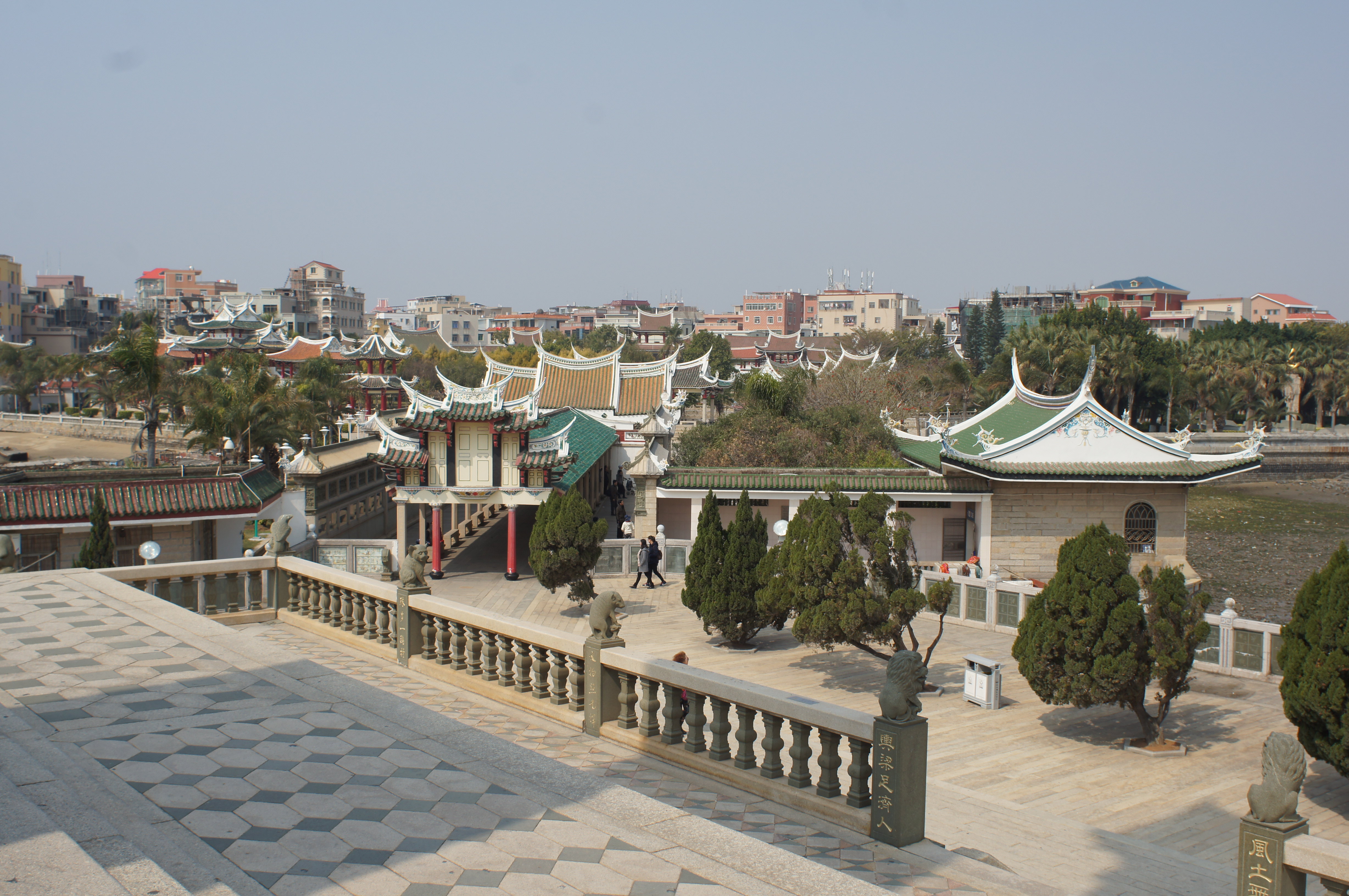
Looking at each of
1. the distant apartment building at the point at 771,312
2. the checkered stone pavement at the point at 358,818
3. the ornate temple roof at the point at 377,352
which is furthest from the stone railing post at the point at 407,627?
the distant apartment building at the point at 771,312

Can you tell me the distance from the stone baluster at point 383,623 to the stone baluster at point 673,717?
3.96 meters

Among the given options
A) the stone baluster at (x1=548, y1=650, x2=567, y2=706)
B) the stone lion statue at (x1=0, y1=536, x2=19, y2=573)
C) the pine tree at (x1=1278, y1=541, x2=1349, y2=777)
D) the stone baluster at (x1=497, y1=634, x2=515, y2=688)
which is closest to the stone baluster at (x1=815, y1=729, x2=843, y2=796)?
the stone baluster at (x1=548, y1=650, x2=567, y2=706)

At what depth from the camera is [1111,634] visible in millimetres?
11672

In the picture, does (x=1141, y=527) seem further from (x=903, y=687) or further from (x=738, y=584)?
(x=903, y=687)

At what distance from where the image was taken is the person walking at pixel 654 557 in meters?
22.2

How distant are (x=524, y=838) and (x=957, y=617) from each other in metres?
15.6

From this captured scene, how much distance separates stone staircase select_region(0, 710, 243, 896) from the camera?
159 inches

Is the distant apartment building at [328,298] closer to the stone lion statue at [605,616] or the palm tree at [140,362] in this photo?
the palm tree at [140,362]

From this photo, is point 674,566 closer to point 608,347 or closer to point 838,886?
point 838,886

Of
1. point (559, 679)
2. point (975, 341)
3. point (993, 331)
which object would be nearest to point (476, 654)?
point (559, 679)

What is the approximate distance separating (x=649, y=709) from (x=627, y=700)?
28cm

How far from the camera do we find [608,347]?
333ft

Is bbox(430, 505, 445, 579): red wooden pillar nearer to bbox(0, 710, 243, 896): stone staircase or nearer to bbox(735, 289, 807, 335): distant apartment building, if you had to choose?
bbox(0, 710, 243, 896): stone staircase

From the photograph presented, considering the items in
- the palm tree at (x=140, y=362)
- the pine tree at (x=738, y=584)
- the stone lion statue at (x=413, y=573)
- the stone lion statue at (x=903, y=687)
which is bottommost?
the pine tree at (x=738, y=584)
